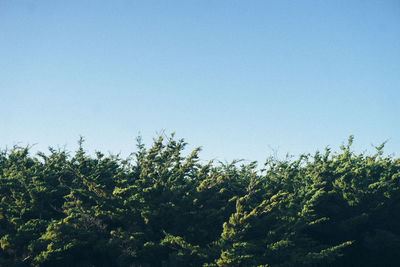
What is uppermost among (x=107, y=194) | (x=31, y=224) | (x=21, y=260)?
(x=107, y=194)

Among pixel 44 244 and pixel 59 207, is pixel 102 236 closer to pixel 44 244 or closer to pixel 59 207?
pixel 44 244

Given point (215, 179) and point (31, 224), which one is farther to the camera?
point (215, 179)

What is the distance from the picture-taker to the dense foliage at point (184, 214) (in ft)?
41.0

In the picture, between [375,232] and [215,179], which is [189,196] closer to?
[215,179]

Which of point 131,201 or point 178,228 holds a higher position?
point 131,201

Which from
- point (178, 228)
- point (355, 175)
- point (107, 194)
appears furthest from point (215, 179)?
point (355, 175)

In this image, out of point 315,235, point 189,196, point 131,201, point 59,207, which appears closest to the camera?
point 131,201

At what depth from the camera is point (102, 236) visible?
1350 cm

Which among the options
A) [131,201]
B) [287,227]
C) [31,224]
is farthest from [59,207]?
[287,227]

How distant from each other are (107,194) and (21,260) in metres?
4.25

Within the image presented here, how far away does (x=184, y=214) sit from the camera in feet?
46.1

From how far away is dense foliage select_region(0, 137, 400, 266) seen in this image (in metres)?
12.5

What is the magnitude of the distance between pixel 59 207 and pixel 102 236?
146 inches

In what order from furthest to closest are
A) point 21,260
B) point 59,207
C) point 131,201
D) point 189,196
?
1. point 59,207
2. point 189,196
3. point 131,201
4. point 21,260
